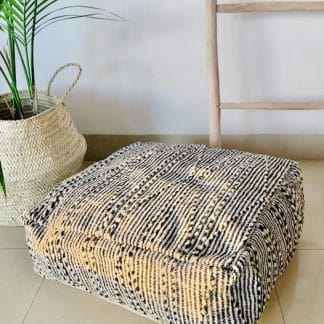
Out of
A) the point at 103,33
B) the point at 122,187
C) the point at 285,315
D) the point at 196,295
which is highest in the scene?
the point at 103,33

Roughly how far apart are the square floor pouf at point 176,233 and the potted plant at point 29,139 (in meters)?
0.18

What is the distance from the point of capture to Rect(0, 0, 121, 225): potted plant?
1280mm

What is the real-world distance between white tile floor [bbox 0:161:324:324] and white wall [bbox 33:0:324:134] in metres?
0.43

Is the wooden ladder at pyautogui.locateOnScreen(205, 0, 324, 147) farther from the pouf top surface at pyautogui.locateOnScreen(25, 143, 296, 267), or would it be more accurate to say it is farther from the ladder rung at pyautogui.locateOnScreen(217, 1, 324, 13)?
the pouf top surface at pyautogui.locateOnScreen(25, 143, 296, 267)

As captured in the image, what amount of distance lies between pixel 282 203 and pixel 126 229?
A: 0.32m

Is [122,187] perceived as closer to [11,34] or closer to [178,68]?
[11,34]

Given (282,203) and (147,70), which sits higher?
(147,70)

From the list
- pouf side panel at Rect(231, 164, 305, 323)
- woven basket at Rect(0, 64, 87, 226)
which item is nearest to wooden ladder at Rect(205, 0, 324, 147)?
pouf side panel at Rect(231, 164, 305, 323)

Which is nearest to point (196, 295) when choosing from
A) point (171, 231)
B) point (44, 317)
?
point (171, 231)

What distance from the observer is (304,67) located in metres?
1.52

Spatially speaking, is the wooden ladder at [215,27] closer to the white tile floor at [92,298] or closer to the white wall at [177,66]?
the white wall at [177,66]

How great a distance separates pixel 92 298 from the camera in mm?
1163

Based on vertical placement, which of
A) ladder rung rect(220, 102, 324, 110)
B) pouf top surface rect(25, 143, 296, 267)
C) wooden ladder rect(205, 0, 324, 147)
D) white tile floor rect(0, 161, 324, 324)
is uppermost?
wooden ladder rect(205, 0, 324, 147)

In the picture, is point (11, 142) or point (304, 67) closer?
point (11, 142)
